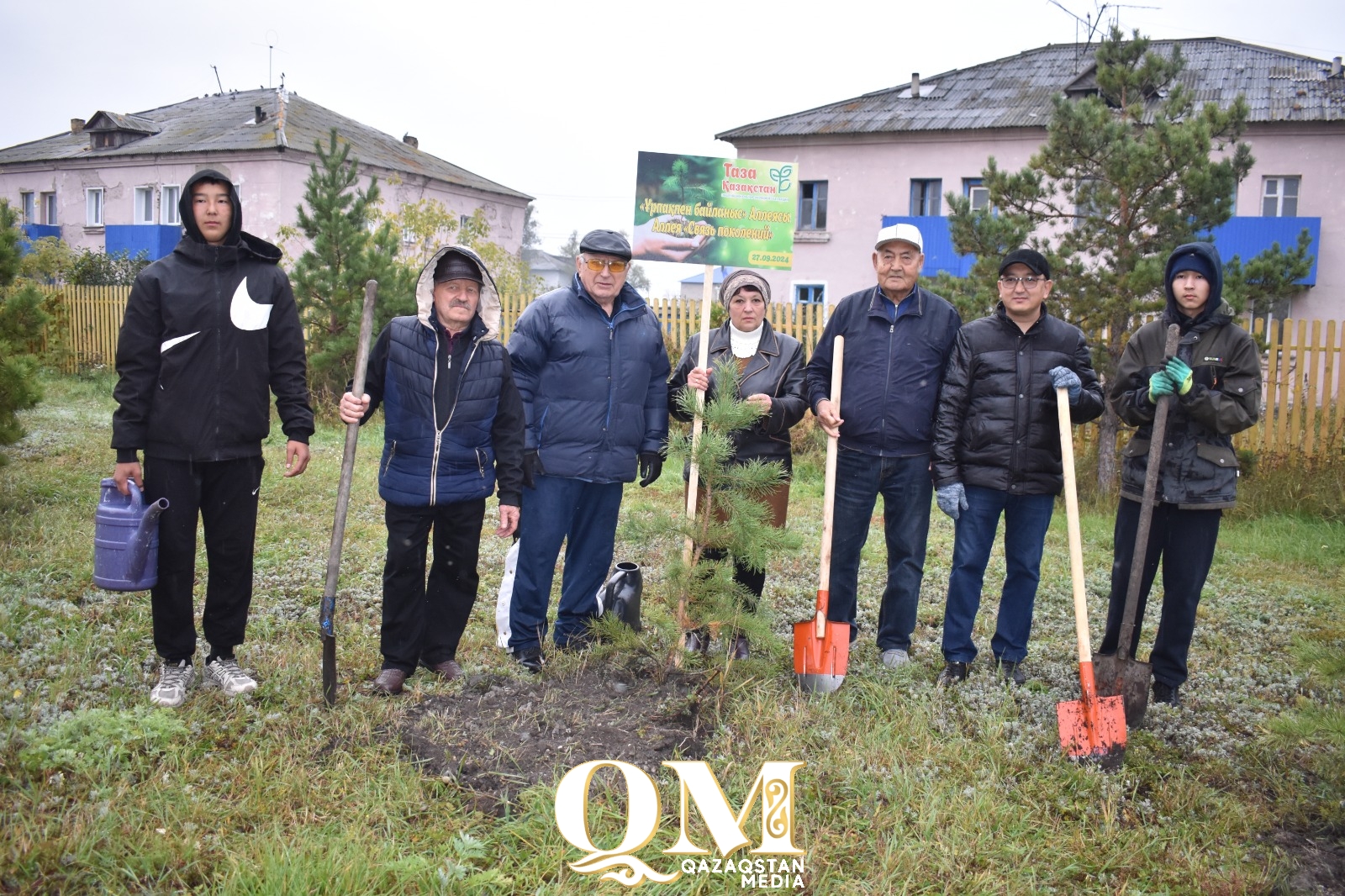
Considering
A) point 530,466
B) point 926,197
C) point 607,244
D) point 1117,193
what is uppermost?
point 926,197

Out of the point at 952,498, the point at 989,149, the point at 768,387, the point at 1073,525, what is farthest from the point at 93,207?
the point at 1073,525

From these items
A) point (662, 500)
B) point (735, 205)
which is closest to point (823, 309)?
point (662, 500)

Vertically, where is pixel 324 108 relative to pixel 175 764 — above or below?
above

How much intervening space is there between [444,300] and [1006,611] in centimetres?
303

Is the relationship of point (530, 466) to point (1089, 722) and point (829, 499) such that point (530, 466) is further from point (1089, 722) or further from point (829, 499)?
point (1089, 722)

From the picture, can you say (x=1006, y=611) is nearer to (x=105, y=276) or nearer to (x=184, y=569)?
(x=184, y=569)

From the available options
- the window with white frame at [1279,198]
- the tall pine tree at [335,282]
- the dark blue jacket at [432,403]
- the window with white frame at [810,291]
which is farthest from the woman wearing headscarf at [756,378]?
the window with white frame at [1279,198]

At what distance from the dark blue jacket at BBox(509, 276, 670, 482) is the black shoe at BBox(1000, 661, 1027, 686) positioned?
2.02 meters

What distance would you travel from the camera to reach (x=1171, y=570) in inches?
174

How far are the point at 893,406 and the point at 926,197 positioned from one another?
2244 cm

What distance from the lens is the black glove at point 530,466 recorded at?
4461 millimetres

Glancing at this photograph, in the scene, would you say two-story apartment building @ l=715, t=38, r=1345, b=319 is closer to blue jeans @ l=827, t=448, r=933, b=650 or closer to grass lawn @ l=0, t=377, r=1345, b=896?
blue jeans @ l=827, t=448, r=933, b=650

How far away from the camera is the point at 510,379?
14.4 feet

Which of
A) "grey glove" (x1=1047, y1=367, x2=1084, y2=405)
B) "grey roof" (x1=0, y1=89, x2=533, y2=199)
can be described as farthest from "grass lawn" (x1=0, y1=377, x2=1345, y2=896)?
"grey roof" (x1=0, y1=89, x2=533, y2=199)
